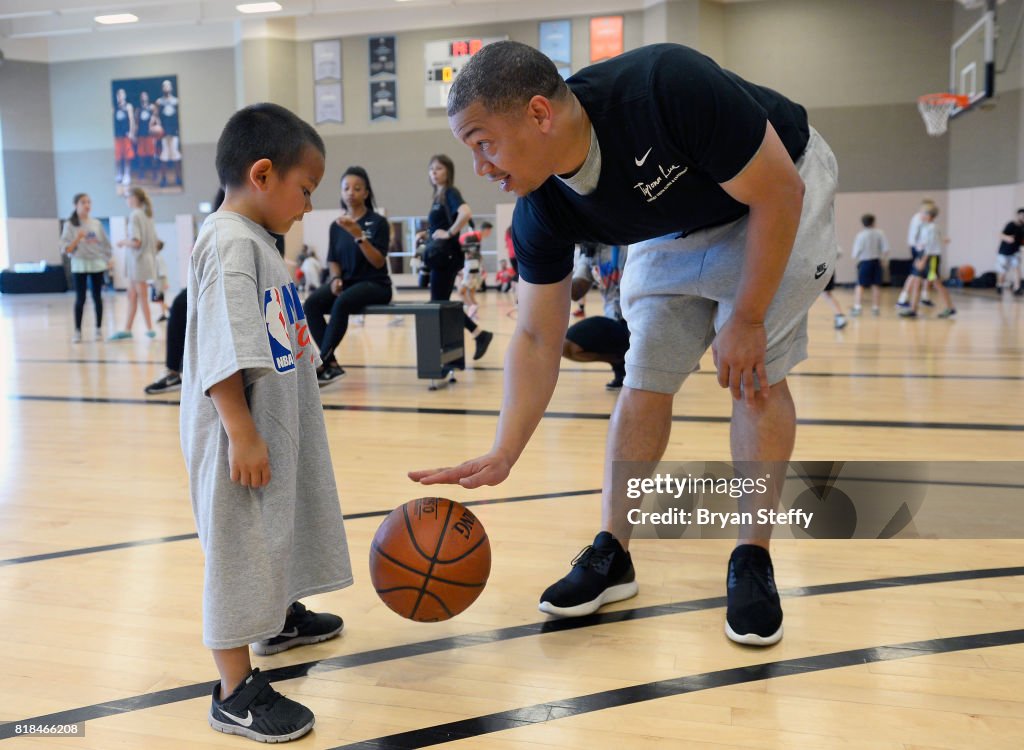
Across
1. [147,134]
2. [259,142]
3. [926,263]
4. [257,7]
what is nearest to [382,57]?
[257,7]

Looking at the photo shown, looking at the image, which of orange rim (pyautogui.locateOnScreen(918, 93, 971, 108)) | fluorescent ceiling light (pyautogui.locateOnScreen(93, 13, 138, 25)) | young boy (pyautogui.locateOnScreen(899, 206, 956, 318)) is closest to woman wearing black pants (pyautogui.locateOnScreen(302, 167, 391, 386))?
young boy (pyautogui.locateOnScreen(899, 206, 956, 318))

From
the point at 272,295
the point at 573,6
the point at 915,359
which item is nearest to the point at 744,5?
the point at 573,6

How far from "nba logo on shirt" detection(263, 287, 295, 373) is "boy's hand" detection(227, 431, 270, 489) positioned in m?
0.16

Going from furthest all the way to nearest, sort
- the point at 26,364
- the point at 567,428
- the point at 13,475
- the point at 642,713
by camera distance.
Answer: the point at 26,364
the point at 567,428
the point at 13,475
the point at 642,713

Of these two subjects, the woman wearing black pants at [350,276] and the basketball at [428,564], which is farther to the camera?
the woman wearing black pants at [350,276]

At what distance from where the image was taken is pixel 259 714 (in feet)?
5.57

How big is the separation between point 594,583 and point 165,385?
15.2ft

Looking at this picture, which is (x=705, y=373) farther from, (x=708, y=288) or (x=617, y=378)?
(x=708, y=288)

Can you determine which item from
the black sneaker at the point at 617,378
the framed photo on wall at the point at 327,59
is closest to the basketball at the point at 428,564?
the black sneaker at the point at 617,378

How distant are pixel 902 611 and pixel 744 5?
18.0 meters

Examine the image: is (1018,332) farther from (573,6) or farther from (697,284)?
(573,6)

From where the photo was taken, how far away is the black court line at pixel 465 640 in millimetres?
1799

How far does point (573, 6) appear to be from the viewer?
18297 millimetres

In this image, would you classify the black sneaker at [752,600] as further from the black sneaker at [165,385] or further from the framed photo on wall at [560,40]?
the framed photo on wall at [560,40]
